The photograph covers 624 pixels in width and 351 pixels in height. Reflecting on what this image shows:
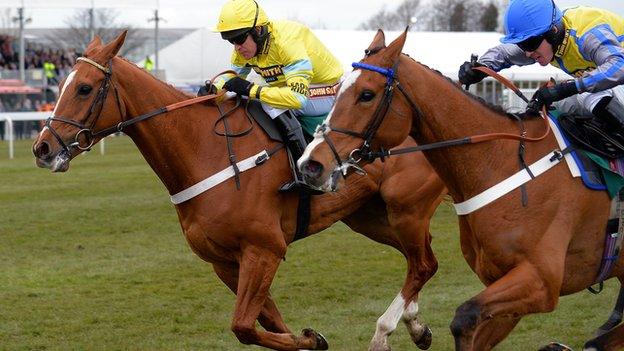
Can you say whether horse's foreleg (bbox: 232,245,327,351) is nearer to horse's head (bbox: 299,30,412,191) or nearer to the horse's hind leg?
horse's head (bbox: 299,30,412,191)

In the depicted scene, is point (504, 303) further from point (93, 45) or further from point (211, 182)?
point (93, 45)

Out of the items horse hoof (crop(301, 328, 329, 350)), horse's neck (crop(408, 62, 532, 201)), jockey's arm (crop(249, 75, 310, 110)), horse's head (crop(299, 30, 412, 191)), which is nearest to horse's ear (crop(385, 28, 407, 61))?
horse's head (crop(299, 30, 412, 191))

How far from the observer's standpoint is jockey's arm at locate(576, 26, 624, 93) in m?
5.69

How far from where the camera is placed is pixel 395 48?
562 cm

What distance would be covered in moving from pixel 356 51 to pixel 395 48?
25.8m

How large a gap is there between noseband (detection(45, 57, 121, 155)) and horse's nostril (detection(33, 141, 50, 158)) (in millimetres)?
79

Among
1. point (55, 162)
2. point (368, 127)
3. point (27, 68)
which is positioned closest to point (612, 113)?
point (368, 127)

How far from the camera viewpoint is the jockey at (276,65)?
714cm

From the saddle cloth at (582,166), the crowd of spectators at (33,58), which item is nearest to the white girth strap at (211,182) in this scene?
the saddle cloth at (582,166)

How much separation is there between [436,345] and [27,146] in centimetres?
2441

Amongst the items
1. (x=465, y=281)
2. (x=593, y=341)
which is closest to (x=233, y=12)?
(x=593, y=341)

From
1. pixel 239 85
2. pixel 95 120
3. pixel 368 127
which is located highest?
pixel 368 127

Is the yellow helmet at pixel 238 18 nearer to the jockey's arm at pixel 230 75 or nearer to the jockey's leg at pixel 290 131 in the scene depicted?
the jockey's arm at pixel 230 75

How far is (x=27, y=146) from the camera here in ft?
100
